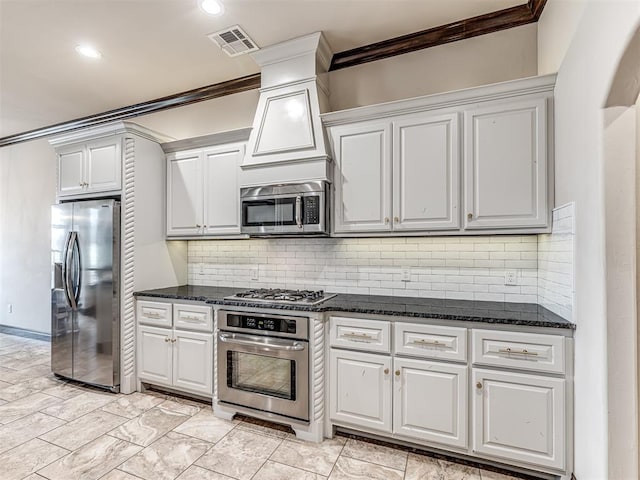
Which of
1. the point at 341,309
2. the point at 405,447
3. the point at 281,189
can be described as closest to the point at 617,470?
the point at 405,447

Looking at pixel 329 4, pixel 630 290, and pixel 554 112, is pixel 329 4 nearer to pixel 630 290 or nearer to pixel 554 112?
pixel 554 112

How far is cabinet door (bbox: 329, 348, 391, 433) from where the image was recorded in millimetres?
2250

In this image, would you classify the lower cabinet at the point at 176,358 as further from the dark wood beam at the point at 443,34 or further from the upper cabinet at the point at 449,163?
the dark wood beam at the point at 443,34

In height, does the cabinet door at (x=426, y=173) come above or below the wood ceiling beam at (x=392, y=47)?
below

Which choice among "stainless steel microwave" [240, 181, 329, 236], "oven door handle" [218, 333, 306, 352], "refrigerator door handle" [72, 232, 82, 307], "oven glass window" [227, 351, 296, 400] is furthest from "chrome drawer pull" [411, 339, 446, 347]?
"refrigerator door handle" [72, 232, 82, 307]

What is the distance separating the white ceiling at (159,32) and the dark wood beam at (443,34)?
0.19ft

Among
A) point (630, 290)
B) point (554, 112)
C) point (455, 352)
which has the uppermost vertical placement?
point (554, 112)

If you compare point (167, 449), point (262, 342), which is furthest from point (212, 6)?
point (167, 449)

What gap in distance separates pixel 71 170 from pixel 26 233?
2.28 metres

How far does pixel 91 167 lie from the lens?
3.37 metres

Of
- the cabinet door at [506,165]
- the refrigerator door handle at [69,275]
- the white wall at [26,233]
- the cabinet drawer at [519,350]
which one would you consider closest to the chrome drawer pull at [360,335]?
the cabinet drawer at [519,350]

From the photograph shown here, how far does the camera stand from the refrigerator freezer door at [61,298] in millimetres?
3307

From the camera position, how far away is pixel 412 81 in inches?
113

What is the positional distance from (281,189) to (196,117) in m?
1.73
